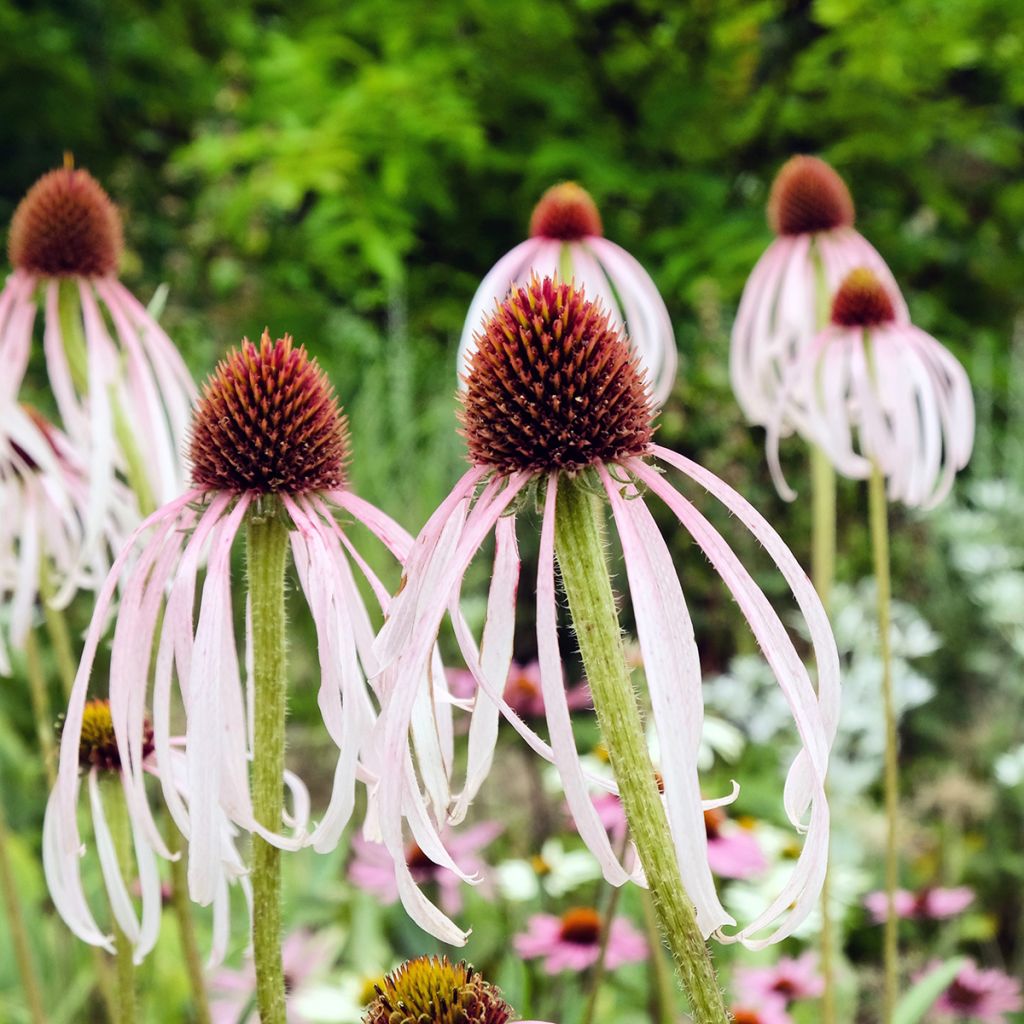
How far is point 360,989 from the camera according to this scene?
114cm

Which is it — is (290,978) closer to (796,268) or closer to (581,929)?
(581,929)

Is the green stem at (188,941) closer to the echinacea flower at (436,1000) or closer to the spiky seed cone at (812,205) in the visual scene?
the echinacea flower at (436,1000)

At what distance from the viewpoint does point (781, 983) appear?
4.16 feet

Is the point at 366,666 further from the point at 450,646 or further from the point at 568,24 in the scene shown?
the point at 568,24

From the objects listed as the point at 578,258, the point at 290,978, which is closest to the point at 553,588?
the point at 578,258

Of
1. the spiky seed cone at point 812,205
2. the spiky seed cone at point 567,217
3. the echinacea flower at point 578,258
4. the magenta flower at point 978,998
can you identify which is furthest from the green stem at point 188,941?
the spiky seed cone at point 812,205

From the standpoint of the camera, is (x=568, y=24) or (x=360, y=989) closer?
(x=360, y=989)

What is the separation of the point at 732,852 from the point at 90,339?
82 centimetres

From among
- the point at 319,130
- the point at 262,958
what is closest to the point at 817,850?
the point at 262,958

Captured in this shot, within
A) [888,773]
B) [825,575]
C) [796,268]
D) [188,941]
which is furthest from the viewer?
[796,268]

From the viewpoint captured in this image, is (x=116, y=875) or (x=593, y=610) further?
(x=116, y=875)

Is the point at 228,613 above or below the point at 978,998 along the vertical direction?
above

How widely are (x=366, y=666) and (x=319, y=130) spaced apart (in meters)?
2.60

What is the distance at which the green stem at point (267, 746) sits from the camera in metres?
0.54
